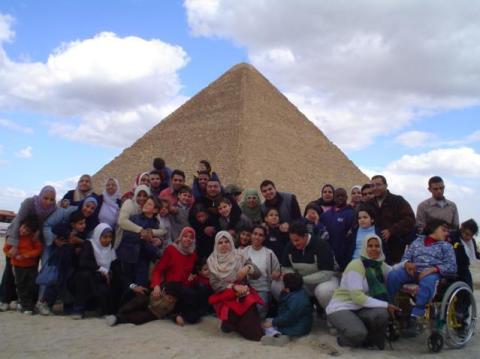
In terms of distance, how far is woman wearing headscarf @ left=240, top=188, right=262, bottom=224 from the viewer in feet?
19.9

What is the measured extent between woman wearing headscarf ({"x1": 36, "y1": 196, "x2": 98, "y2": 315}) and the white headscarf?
0.88 ft

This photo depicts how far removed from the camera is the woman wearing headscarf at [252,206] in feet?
19.9

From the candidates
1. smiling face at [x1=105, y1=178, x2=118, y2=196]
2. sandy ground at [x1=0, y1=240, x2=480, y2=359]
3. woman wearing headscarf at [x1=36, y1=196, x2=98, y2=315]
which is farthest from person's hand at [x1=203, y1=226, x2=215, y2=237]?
smiling face at [x1=105, y1=178, x2=118, y2=196]

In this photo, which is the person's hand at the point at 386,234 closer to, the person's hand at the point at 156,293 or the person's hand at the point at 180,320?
the person's hand at the point at 180,320

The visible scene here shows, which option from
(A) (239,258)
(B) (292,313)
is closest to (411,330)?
(B) (292,313)

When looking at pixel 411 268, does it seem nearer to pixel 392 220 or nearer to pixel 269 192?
pixel 392 220

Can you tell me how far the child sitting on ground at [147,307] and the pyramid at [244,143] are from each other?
30.9m

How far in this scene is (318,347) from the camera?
4.35 m

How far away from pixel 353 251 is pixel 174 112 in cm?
4652

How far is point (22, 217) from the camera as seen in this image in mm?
5703

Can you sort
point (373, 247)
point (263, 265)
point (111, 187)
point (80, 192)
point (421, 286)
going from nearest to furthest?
point (421, 286) → point (373, 247) → point (263, 265) → point (111, 187) → point (80, 192)

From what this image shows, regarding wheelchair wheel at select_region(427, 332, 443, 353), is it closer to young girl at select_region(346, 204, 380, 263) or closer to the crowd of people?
the crowd of people

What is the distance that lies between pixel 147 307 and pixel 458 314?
9.56 feet

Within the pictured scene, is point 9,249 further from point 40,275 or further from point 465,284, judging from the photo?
point 465,284
